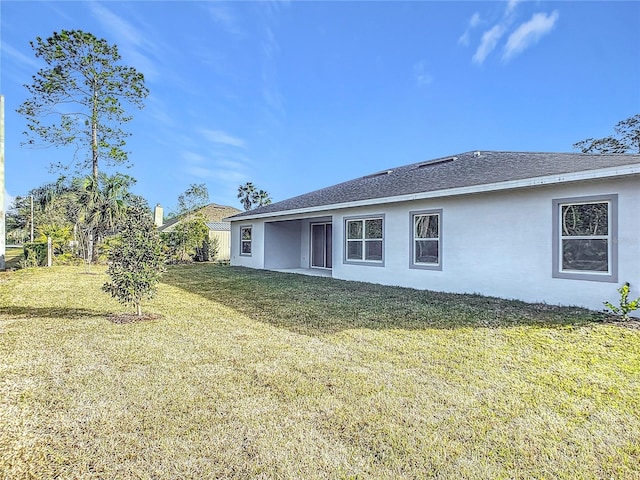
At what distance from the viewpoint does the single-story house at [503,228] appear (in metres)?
6.50

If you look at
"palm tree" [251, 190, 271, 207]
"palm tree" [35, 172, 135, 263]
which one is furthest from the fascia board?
"palm tree" [251, 190, 271, 207]

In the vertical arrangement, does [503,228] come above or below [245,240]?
above

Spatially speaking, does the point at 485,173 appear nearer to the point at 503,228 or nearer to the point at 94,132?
the point at 503,228

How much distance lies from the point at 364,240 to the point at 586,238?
5.94 metres

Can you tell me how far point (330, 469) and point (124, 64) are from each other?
1016 inches

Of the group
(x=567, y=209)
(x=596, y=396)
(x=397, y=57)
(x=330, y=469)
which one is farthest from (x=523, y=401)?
(x=397, y=57)

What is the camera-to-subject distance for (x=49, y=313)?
7023 mm

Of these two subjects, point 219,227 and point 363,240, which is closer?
point 363,240

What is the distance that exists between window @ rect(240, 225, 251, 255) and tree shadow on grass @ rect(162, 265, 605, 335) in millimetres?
7205

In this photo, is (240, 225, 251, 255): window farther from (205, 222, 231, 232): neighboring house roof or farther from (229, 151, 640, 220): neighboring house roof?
(205, 222, 231, 232): neighboring house roof

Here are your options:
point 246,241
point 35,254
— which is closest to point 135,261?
point 246,241

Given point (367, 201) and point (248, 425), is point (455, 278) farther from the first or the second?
point (248, 425)

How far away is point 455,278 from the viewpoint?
29.4 ft

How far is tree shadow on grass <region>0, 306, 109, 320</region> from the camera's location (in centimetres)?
677
